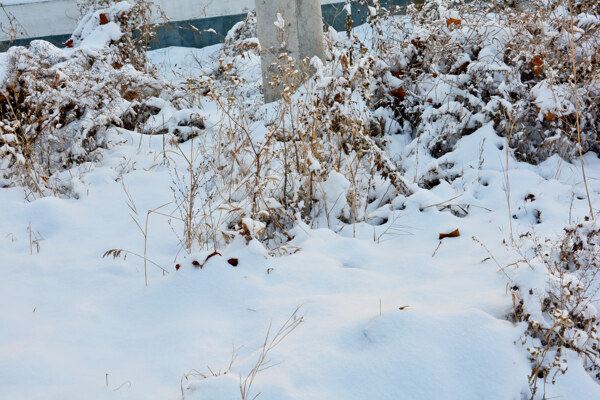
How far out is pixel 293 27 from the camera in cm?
475

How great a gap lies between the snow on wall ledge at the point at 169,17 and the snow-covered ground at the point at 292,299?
590cm

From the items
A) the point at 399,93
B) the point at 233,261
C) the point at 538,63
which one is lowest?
the point at 233,261

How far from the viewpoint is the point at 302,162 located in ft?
9.95

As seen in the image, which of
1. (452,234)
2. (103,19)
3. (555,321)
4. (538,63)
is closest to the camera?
(555,321)

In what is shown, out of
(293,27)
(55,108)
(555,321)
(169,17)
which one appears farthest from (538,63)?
(169,17)

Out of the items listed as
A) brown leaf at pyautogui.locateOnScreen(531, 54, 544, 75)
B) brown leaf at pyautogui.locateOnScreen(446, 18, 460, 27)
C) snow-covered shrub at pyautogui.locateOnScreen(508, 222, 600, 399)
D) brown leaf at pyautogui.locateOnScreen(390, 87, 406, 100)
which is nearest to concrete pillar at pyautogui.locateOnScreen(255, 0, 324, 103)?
brown leaf at pyautogui.locateOnScreen(390, 87, 406, 100)

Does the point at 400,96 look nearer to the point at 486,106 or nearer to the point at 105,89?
the point at 486,106

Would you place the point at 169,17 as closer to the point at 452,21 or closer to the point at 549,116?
the point at 452,21

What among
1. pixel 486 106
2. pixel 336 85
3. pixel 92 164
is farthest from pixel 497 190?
pixel 92 164

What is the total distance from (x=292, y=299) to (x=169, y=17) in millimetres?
7911

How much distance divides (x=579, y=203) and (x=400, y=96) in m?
1.72

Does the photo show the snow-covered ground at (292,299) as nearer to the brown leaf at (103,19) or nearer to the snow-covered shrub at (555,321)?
the snow-covered shrub at (555,321)

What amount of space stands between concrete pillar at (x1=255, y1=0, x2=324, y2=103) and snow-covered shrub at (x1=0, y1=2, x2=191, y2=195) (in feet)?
4.05

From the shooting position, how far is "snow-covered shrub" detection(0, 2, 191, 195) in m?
3.54
